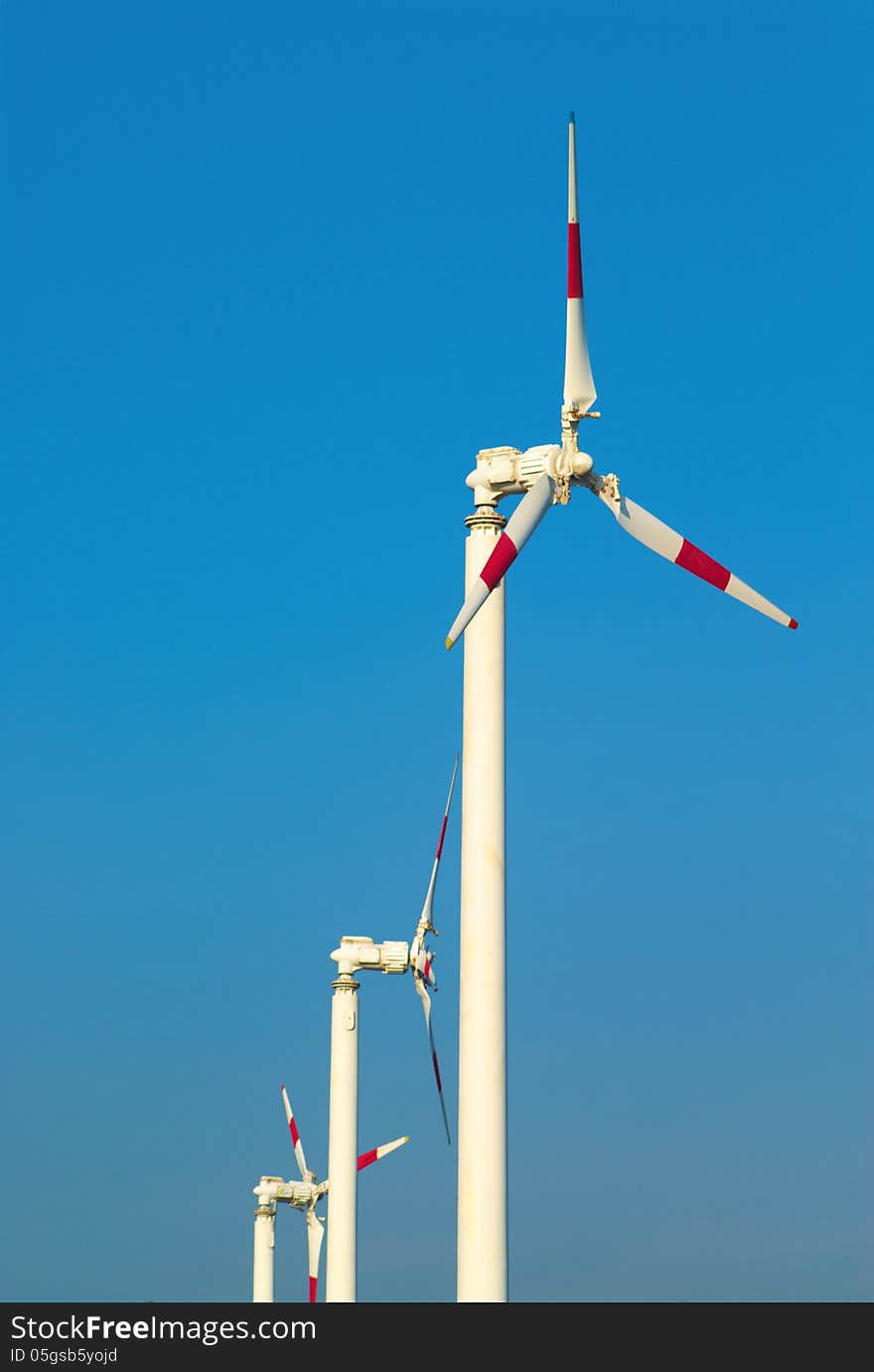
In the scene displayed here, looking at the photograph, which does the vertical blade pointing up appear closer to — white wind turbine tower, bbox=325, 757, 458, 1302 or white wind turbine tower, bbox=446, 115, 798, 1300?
white wind turbine tower, bbox=446, 115, 798, 1300

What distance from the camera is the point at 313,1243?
102000mm

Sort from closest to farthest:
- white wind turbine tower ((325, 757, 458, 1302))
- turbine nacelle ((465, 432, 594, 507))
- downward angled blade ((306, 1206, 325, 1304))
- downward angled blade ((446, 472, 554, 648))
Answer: downward angled blade ((446, 472, 554, 648)), turbine nacelle ((465, 432, 594, 507)), white wind turbine tower ((325, 757, 458, 1302)), downward angled blade ((306, 1206, 325, 1304))

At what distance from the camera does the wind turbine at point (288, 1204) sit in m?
100

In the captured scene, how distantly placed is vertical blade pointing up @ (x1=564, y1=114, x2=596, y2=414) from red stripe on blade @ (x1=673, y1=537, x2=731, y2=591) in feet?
11.3

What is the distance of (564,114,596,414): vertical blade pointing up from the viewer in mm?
40469

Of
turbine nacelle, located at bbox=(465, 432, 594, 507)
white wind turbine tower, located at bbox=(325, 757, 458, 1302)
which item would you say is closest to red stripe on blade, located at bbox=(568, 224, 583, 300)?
turbine nacelle, located at bbox=(465, 432, 594, 507)

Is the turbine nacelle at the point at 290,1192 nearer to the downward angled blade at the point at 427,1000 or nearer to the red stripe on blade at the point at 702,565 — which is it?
the downward angled blade at the point at 427,1000

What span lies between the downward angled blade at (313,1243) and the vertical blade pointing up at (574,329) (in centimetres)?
6443

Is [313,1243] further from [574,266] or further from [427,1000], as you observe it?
[574,266]
